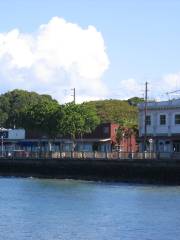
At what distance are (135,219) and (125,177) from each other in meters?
34.8

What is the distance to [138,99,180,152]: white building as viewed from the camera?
91188 millimetres

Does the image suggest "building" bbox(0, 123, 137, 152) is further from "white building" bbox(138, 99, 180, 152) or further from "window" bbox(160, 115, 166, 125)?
"window" bbox(160, 115, 166, 125)

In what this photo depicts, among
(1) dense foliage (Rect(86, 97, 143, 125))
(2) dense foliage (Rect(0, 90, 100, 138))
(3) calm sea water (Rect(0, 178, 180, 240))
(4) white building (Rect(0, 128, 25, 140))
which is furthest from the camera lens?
(1) dense foliage (Rect(86, 97, 143, 125))

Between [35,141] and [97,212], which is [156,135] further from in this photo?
[97,212]

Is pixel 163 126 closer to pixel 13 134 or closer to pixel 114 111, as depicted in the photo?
pixel 13 134

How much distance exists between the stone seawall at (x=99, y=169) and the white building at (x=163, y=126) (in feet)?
45.5

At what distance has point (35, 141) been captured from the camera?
113 meters

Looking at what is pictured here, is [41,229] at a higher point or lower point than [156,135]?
lower

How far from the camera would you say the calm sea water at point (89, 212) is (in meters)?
36.5

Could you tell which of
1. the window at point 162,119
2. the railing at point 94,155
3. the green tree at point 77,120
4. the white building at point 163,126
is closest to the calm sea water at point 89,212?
the railing at point 94,155

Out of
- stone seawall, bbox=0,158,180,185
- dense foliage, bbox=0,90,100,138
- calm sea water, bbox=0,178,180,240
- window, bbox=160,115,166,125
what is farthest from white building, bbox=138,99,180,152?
calm sea water, bbox=0,178,180,240

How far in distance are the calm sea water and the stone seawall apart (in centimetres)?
670

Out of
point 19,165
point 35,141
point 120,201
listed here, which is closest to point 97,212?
point 120,201

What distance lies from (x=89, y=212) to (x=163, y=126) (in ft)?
158
